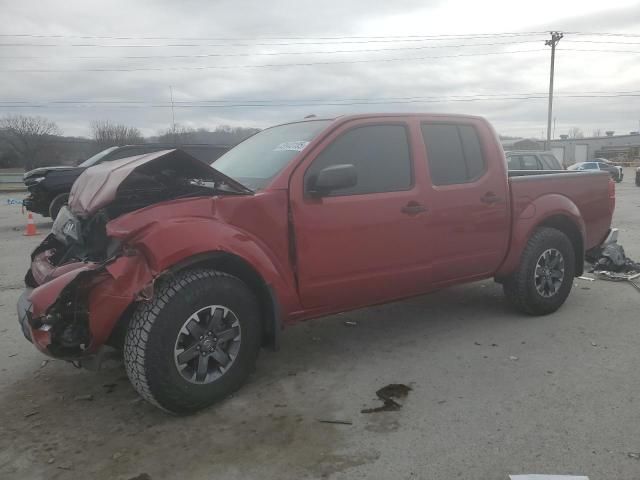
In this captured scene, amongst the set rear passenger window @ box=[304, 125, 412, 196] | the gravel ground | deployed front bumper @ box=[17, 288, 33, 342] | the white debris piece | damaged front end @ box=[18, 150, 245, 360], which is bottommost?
the white debris piece

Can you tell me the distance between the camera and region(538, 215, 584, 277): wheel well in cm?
520

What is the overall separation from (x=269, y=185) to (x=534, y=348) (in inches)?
98.9

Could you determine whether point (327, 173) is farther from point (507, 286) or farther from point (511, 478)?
point (507, 286)

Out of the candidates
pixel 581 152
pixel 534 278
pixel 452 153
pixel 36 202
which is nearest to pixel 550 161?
pixel 534 278

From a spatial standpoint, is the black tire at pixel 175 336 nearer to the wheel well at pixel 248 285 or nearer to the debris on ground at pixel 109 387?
the wheel well at pixel 248 285

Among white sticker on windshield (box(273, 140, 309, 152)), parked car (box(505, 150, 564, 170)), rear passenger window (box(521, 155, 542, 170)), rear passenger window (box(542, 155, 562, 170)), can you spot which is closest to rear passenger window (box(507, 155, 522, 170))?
parked car (box(505, 150, 564, 170))

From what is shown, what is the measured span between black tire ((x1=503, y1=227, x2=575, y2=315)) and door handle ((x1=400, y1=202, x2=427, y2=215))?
4.57ft

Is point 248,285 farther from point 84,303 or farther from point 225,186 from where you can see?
point 84,303

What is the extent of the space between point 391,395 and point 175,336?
1.45 meters

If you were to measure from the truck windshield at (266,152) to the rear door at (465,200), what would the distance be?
102cm

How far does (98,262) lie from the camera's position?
313cm

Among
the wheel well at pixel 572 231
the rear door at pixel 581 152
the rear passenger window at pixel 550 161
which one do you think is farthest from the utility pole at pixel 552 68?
the wheel well at pixel 572 231

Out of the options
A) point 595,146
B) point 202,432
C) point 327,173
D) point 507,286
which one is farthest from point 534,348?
point 595,146

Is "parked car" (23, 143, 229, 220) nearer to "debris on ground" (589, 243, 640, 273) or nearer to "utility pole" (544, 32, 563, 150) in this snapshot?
"debris on ground" (589, 243, 640, 273)
